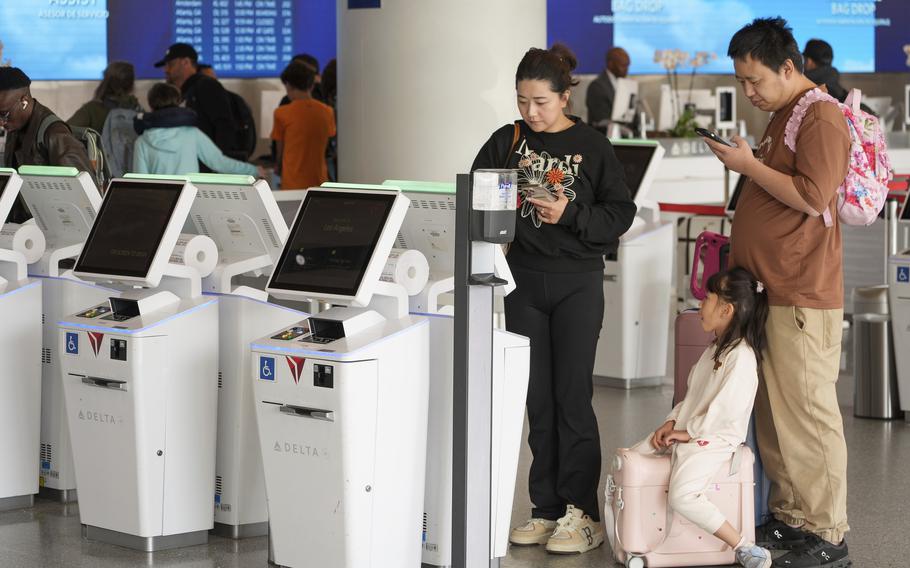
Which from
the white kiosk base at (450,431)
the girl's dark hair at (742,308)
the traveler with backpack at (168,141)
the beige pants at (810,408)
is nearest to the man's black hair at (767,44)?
the girl's dark hair at (742,308)

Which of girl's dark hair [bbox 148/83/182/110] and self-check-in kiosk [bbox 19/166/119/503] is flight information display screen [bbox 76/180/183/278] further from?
girl's dark hair [bbox 148/83/182/110]

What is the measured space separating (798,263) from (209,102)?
5.70m

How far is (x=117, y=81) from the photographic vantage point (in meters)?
8.18

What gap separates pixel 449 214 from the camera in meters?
4.15

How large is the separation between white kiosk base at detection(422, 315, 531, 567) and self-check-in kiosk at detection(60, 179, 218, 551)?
806mm

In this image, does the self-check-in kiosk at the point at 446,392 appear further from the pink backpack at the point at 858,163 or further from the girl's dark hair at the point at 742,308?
the pink backpack at the point at 858,163

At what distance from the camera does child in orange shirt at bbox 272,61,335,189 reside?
28.3 feet

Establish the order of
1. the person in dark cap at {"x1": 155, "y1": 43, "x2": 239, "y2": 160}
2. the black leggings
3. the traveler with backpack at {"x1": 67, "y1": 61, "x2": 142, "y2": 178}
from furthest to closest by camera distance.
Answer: the person in dark cap at {"x1": 155, "y1": 43, "x2": 239, "y2": 160} → the traveler with backpack at {"x1": 67, "y1": 61, "x2": 142, "y2": 178} → the black leggings

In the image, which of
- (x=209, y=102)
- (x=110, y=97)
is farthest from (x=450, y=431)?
(x=209, y=102)

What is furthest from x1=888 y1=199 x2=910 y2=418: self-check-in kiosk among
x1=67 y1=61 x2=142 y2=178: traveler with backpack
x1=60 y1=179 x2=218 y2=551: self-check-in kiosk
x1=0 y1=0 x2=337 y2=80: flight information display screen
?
x1=0 y1=0 x2=337 y2=80: flight information display screen

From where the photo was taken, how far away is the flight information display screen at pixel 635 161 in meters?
7.12

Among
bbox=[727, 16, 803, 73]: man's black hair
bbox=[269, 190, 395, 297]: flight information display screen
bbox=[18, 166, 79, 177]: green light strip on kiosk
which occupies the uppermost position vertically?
bbox=[727, 16, 803, 73]: man's black hair

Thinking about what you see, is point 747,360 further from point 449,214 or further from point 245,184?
point 245,184

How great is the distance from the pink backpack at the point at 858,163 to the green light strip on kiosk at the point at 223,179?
1697mm
